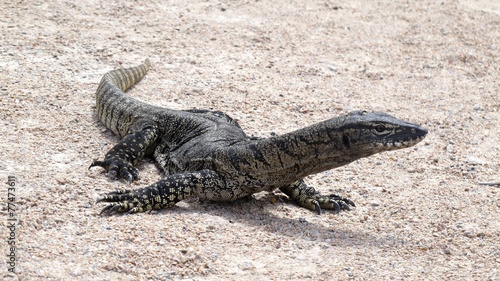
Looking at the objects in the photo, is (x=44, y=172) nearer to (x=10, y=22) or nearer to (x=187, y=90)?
(x=187, y=90)

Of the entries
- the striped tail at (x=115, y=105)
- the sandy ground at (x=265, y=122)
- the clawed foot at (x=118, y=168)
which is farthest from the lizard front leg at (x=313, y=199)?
the striped tail at (x=115, y=105)

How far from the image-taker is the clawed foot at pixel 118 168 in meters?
7.55

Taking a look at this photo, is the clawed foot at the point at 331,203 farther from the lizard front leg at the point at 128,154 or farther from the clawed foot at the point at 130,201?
the lizard front leg at the point at 128,154

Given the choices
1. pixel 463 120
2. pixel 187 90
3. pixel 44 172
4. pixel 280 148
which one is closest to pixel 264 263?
pixel 280 148

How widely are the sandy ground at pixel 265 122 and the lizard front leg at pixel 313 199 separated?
12cm

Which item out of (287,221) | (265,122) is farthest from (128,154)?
(265,122)

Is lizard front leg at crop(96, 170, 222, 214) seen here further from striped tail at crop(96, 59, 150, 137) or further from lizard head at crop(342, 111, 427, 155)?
striped tail at crop(96, 59, 150, 137)

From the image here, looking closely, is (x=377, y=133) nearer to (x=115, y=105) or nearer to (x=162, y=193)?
(x=162, y=193)

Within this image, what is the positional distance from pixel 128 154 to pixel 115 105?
1108 millimetres

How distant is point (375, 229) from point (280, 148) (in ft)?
4.03

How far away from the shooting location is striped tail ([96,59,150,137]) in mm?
8641

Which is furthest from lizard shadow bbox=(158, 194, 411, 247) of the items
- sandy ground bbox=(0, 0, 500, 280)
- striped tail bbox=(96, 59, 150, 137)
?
striped tail bbox=(96, 59, 150, 137)

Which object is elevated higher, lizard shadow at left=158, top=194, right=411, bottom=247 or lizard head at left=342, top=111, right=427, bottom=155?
lizard head at left=342, top=111, right=427, bottom=155

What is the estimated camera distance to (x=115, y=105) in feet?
28.9
